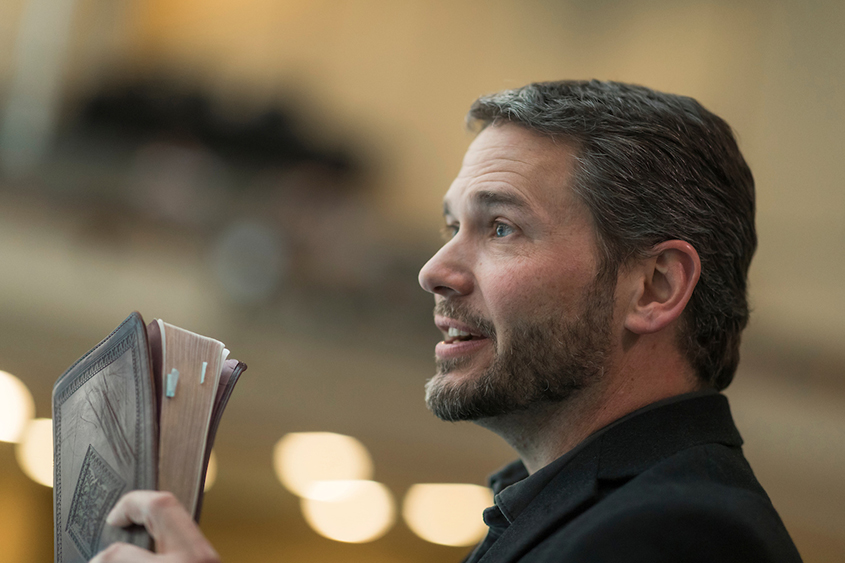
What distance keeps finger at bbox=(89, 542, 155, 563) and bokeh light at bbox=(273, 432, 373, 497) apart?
5862 millimetres

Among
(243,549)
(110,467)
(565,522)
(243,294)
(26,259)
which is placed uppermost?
(26,259)

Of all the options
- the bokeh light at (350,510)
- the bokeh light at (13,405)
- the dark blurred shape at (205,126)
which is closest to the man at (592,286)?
the bokeh light at (13,405)

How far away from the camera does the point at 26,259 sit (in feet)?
22.9

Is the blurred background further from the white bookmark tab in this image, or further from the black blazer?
the white bookmark tab

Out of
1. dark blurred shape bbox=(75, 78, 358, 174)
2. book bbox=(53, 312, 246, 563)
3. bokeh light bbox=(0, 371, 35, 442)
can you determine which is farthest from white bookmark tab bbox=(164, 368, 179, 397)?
dark blurred shape bbox=(75, 78, 358, 174)

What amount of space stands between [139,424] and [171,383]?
0.07m

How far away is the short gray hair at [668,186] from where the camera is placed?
1731mm

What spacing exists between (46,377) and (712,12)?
33.2 feet

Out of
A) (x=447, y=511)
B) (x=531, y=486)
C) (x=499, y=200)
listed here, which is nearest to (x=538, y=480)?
(x=531, y=486)

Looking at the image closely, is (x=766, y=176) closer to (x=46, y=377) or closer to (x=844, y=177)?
(x=844, y=177)

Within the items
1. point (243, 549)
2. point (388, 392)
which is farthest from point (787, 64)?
point (243, 549)

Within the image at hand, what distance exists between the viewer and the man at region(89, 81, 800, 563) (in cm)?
158

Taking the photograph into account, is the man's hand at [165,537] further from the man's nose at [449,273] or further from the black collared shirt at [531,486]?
the man's nose at [449,273]

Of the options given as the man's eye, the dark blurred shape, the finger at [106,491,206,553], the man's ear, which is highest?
the dark blurred shape
